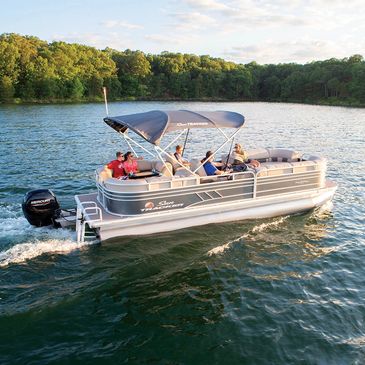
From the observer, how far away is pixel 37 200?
404 inches

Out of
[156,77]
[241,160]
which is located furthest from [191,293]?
[156,77]

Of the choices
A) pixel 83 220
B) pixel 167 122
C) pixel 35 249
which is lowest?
pixel 35 249

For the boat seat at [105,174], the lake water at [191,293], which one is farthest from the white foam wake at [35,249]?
the boat seat at [105,174]

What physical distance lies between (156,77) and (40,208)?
9658 centimetres

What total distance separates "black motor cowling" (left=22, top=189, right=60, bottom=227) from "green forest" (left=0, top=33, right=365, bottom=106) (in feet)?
213

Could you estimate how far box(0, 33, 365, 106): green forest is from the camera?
74188 mm

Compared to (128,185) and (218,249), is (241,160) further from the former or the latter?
(128,185)

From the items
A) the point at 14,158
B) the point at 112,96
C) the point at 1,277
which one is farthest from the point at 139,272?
the point at 112,96

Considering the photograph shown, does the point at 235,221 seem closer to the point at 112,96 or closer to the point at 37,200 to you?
the point at 37,200

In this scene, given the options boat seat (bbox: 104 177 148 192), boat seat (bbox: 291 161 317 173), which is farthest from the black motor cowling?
boat seat (bbox: 291 161 317 173)

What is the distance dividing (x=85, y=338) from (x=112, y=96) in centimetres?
8693

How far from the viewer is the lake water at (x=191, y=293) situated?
6.80 m

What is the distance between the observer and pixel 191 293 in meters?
8.52

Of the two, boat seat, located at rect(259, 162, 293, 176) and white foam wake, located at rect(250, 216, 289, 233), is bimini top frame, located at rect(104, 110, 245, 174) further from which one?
white foam wake, located at rect(250, 216, 289, 233)
